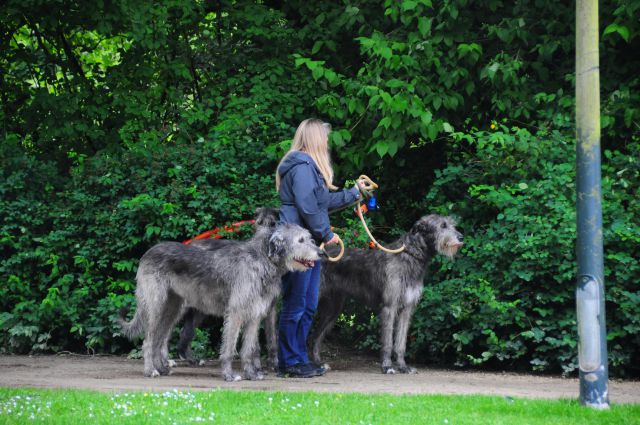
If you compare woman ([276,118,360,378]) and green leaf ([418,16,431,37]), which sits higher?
green leaf ([418,16,431,37])

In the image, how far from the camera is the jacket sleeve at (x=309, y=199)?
30.7ft

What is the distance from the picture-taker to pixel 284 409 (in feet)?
23.6

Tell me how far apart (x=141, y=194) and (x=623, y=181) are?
6.27m

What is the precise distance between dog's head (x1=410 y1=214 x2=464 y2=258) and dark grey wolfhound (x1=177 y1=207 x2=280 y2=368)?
5.71ft

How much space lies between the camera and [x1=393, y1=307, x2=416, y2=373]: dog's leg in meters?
10.6

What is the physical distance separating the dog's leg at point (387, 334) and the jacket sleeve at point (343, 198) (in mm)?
1706

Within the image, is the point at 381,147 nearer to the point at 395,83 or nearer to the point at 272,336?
the point at 395,83

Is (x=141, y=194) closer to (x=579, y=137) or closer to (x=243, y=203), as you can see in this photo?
(x=243, y=203)

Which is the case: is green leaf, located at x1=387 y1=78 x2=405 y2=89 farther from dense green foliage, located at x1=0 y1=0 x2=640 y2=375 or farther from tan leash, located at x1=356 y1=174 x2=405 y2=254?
tan leash, located at x1=356 y1=174 x2=405 y2=254

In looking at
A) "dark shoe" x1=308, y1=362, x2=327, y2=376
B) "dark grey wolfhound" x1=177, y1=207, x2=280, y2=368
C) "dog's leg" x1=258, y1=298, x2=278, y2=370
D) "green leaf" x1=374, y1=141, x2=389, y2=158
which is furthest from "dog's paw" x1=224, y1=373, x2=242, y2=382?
"green leaf" x1=374, y1=141, x2=389, y2=158

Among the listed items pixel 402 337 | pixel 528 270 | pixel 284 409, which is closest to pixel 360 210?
pixel 402 337

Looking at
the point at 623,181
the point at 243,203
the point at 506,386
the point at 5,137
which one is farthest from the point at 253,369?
the point at 5,137

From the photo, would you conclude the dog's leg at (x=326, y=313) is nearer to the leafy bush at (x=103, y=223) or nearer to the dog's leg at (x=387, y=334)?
the dog's leg at (x=387, y=334)

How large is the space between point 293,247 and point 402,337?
2.25 metres
